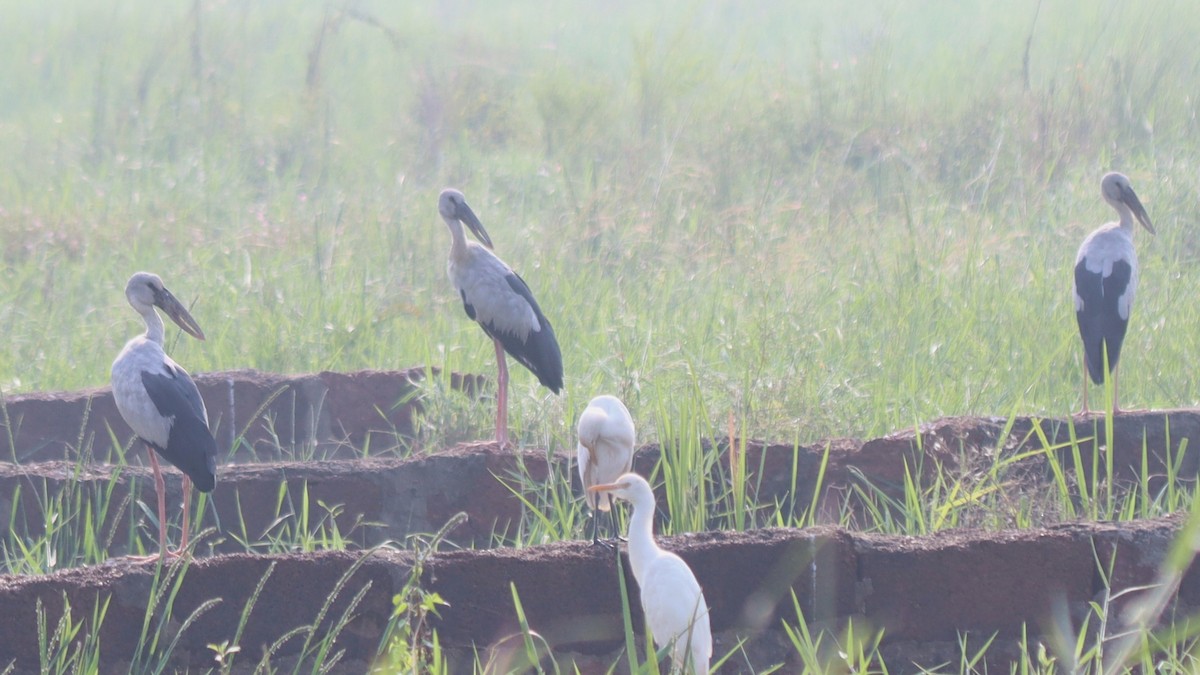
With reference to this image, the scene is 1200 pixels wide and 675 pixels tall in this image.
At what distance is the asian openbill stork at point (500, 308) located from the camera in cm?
631

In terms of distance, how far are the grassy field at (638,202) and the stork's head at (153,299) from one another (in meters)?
1.20

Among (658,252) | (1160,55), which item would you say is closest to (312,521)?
(658,252)

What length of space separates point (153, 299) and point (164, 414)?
0.94 meters

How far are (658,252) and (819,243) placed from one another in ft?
3.38

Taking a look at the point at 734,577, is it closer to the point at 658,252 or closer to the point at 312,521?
the point at 312,521

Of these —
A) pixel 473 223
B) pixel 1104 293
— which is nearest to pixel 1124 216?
pixel 1104 293

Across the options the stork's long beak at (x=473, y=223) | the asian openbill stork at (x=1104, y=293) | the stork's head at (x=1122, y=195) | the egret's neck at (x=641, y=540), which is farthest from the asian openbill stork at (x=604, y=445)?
the stork's head at (x=1122, y=195)

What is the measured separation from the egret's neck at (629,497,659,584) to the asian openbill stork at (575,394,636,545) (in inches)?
33.4

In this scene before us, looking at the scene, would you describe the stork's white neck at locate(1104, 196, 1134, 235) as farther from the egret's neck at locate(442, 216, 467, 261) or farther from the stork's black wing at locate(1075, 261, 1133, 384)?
the egret's neck at locate(442, 216, 467, 261)

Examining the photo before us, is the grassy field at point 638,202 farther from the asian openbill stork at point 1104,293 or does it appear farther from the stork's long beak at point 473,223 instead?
the stork's long beak at point 473,223

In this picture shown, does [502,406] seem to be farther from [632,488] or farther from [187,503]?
[632,488]

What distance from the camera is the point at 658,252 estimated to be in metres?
9.52

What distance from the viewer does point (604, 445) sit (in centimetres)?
473

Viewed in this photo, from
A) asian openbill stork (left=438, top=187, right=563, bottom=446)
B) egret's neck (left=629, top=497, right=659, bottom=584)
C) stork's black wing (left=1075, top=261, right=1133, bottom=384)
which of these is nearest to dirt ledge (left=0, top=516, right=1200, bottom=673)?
egret's neck (left=629, top=497, right=659, bottom=584)
